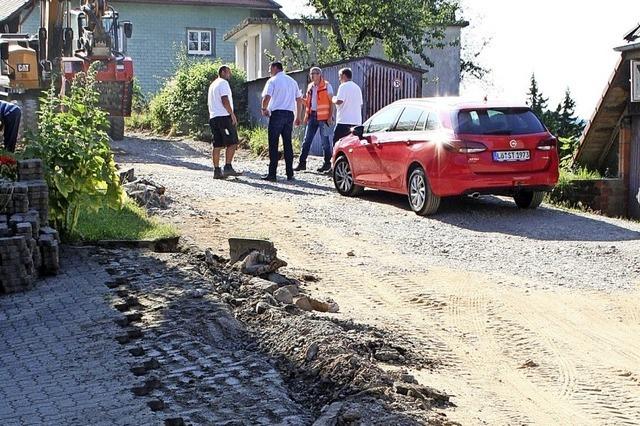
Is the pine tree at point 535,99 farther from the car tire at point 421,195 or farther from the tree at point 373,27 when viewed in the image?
the car tire at point 421,195

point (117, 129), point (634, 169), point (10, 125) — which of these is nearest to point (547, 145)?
point (10, 125)

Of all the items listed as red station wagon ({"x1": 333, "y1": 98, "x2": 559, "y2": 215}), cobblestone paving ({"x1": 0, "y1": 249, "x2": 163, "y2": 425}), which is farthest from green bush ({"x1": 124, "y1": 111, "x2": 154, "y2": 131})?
cobblestone paving ({"x1": 0, "y1": 249, "x2": 163, "y2": 425})

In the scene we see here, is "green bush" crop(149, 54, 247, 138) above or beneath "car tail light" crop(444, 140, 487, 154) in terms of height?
above

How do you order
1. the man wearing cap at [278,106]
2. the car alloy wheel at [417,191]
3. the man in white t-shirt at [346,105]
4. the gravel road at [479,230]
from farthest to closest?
the man in white t-shirt at [346,105] < the man wearing cap at [278,106] < the car alloy wheel at [417,191] < the gravel road at [479,230]

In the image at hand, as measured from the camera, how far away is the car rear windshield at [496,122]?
602 inches

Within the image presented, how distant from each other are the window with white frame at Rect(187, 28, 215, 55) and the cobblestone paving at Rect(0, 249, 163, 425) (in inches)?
1531

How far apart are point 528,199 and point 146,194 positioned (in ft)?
18.2

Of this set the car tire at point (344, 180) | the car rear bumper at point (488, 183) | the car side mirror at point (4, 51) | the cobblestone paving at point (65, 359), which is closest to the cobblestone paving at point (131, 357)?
the cobblestone paving at point (65, 359)

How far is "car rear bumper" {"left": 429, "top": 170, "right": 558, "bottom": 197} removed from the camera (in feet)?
49.6

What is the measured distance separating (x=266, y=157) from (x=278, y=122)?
6.85 m

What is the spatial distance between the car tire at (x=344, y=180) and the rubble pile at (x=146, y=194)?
3.52 meters

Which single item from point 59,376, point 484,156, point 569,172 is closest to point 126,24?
point 569,172

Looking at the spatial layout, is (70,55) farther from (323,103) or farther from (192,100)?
(323,103)

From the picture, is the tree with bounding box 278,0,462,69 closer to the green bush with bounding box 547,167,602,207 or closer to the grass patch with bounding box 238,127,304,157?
the grass patch with bounding box 238,127,304,157
